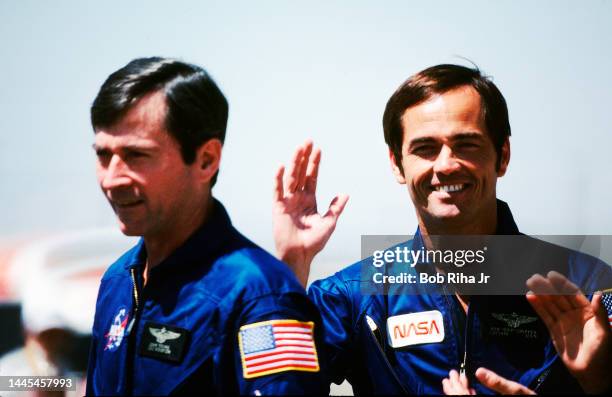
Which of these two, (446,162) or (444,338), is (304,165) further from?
(444,338)

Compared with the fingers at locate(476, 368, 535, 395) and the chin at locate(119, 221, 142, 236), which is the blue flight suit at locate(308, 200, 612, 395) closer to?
the fingers at locate(476, 368, 535, 395)

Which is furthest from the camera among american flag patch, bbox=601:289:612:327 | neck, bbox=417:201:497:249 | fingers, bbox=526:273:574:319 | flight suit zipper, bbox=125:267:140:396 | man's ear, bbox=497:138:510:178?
man's ear, bbox=497:138:510:178

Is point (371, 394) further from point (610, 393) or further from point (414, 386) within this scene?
point (610, 393)

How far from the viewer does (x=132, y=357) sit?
7.25ft

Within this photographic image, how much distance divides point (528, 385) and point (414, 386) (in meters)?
0.44

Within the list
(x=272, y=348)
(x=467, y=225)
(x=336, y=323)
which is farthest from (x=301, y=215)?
(x=272, y=348)

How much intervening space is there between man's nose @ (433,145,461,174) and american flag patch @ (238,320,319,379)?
110cm

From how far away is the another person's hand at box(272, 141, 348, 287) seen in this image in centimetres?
279

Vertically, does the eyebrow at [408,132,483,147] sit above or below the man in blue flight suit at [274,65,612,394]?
above

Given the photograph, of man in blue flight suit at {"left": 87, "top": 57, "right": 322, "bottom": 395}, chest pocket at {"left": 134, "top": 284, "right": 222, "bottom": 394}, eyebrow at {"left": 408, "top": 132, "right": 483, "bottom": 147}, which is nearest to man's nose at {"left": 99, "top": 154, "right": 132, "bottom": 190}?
man in blue flight suit at {"left": 87, "top": 57, "right": 322, "bottom": 395}

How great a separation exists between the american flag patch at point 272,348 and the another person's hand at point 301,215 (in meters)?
0.70

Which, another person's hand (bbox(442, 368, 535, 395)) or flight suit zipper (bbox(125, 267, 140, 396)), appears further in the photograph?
another person's hand (bbox(442, 368, 535, 395))

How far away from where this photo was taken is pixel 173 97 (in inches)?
88.3

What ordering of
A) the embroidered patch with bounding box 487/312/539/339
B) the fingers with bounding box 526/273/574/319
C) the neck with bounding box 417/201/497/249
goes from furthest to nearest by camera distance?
1. the neck with bounding box 417/201/497/249
2. the embroidered patch with bounding box 487/312/539/339
3. the fingers with bounding box 526/273/574/319
